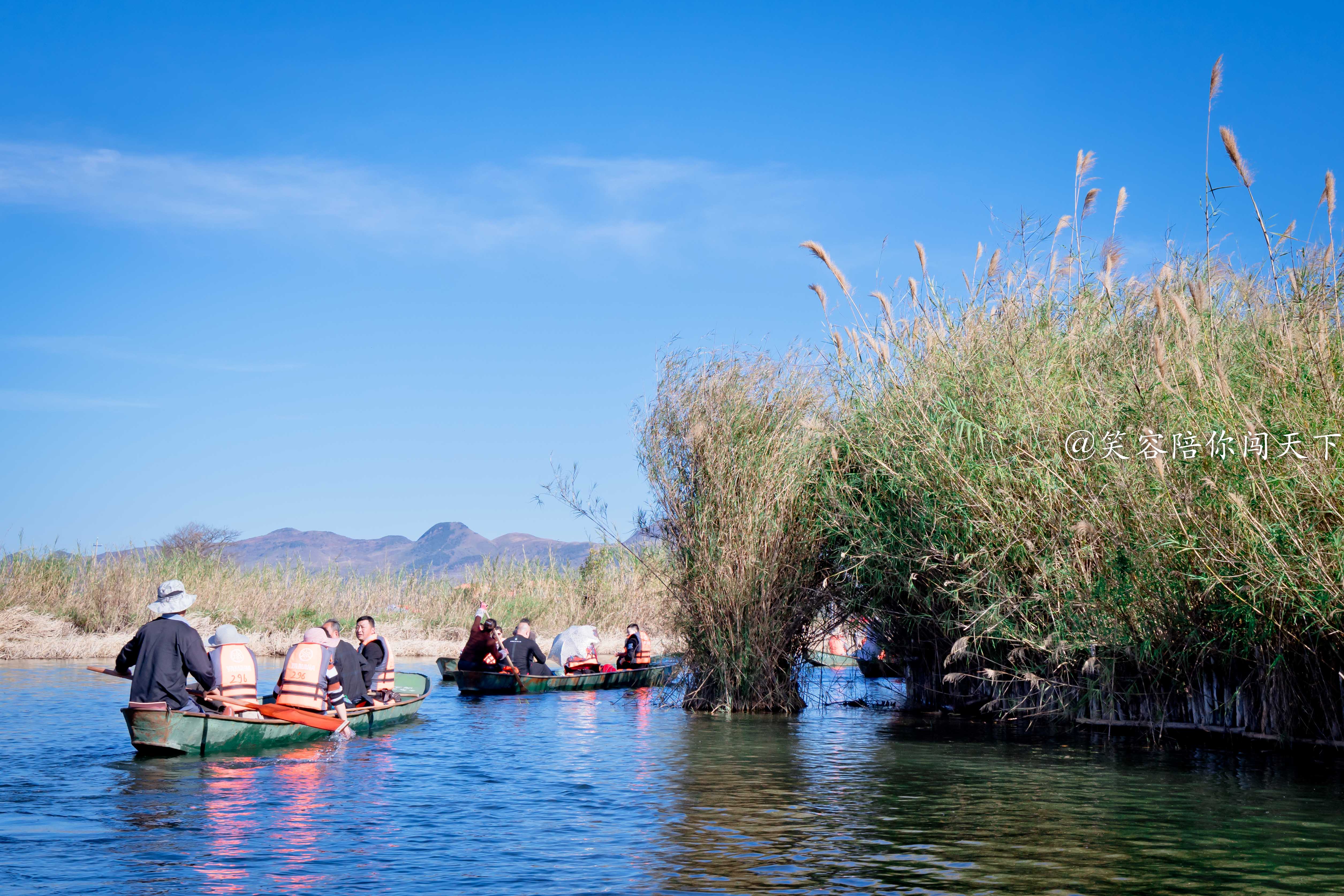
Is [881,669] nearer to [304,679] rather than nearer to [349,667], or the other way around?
[349,667]

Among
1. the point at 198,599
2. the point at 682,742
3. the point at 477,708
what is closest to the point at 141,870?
the point at 682,742

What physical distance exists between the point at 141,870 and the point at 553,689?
52.8ft

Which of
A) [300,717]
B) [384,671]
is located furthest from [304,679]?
[384,671]

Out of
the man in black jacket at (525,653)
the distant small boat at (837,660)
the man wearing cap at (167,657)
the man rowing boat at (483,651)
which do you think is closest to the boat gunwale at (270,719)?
the man wearing cap at (167,657)

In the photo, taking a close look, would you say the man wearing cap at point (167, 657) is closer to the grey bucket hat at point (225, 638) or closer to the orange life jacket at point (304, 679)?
the grey bucket hat at point (225, 638)

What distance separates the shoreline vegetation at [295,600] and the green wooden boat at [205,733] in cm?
1343

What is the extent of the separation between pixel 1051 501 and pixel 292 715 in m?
9.48

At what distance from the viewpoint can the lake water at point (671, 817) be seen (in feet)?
25.2

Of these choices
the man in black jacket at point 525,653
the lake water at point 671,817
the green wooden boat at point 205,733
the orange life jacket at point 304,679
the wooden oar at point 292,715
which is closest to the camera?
the lake water at point 671,817

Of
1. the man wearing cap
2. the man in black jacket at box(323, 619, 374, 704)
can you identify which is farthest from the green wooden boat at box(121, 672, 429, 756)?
the man in black jacket at box(323, 619, 374, 704)

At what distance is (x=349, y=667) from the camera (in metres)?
16.5

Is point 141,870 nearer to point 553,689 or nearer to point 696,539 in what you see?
point 696,539

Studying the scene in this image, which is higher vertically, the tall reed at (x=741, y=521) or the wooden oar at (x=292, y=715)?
the tall reed at (x=741, y=521)

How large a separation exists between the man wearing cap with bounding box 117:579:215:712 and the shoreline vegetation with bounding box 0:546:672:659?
49.2 feet
